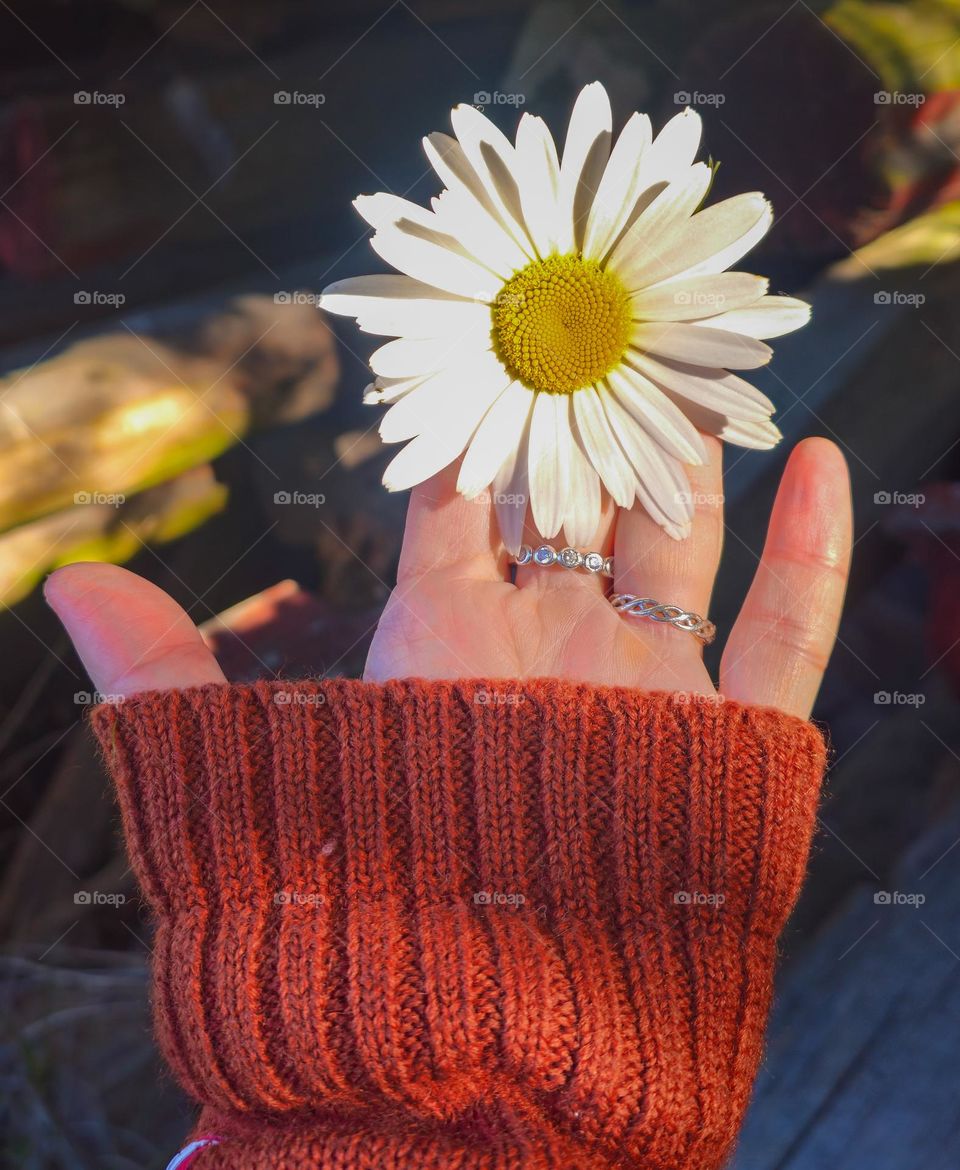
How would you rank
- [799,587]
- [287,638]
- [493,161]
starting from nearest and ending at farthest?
[493,161], [799,587], [287,638]

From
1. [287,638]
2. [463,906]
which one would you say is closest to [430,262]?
[463,906]

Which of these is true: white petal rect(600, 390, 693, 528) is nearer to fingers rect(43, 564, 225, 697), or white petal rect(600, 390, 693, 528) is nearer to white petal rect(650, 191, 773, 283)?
white petal rect(650, 191, 773, 283)

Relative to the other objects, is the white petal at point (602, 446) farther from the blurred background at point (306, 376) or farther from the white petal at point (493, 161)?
the blurred background at point (306, 376)

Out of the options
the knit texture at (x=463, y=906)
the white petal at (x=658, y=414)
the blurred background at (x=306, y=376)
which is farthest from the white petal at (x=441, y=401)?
the blurred background at (x=306, y=376)

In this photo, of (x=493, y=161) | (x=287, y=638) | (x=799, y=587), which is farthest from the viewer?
(x=287, y=638)

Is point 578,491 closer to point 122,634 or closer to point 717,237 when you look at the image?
point 717,237

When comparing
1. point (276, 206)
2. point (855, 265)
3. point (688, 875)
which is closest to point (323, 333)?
point (276, 206)
